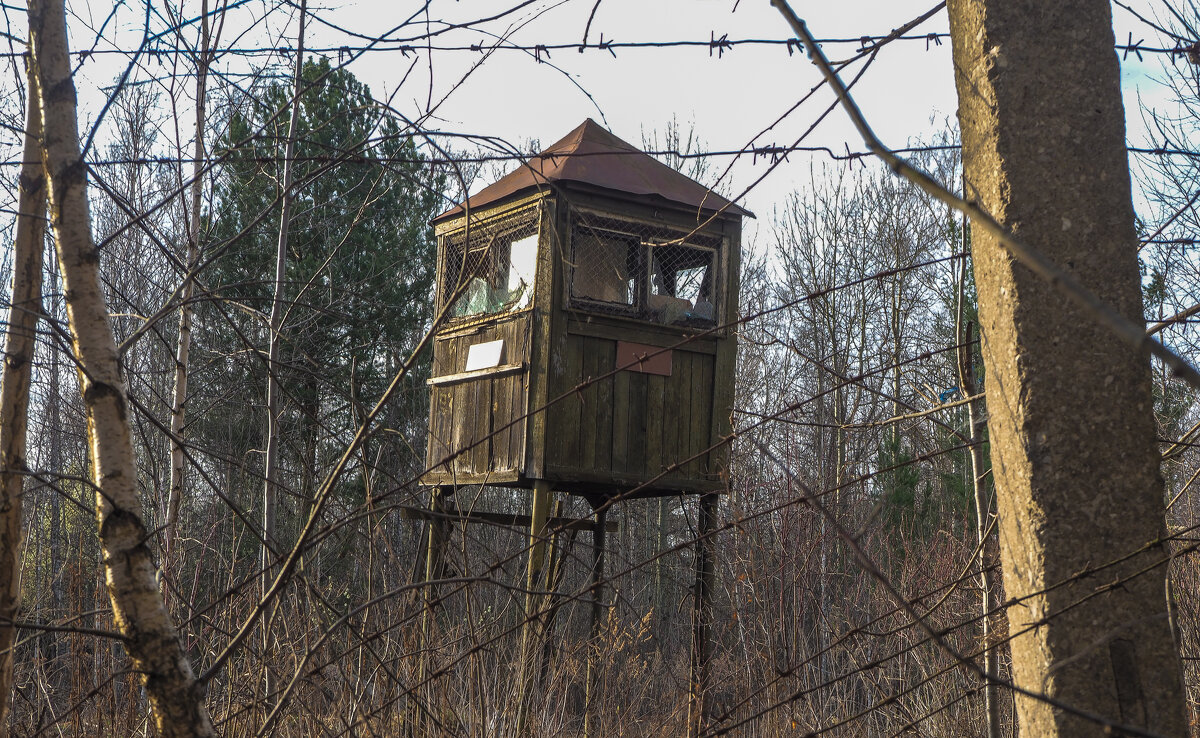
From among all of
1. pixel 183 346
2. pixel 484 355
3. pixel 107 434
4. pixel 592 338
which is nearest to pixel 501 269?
pixel 484 355

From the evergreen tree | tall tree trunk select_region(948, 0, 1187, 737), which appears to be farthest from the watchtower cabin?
the evergreen tree

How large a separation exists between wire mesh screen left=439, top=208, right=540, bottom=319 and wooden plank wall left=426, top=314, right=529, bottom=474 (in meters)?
0.19

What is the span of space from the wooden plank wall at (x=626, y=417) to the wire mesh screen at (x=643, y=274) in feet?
0.95

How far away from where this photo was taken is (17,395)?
105 inches

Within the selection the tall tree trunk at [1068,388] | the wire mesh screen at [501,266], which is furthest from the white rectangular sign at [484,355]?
the tall tree trunk at [1068,388]

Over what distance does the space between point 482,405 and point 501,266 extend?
3.48 ft

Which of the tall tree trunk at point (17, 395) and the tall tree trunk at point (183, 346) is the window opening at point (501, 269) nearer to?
the tall tree trunk at point (183, 346)

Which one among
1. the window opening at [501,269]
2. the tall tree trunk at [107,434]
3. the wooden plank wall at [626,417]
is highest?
the window opening at [501,269]

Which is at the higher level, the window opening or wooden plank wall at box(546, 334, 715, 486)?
the window opening

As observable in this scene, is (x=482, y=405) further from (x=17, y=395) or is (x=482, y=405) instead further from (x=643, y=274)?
(x=17, y=395)

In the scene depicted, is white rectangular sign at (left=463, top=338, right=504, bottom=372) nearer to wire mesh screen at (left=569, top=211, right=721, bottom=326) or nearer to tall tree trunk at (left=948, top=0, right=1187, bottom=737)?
wire mesh screen at (left=569, top=211, right=721, bottom=326)

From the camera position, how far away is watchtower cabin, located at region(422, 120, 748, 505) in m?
7.36

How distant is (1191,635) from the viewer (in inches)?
224

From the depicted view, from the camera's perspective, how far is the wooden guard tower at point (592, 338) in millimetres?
7348
